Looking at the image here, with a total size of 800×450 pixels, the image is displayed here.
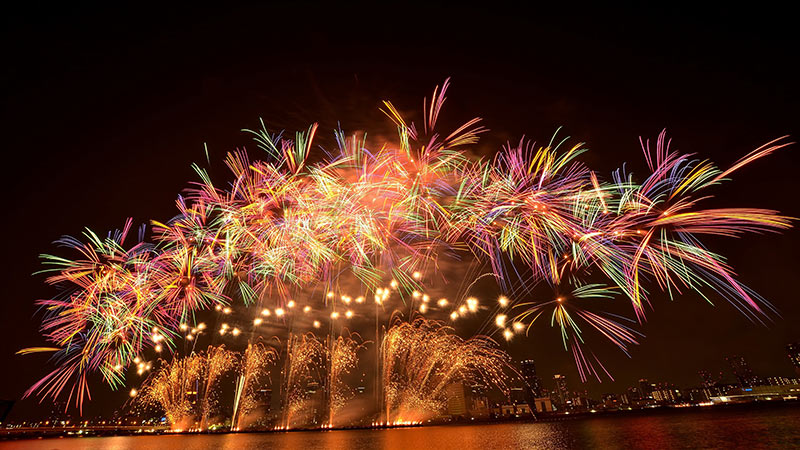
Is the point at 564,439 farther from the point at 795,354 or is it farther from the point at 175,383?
the point at 795,354

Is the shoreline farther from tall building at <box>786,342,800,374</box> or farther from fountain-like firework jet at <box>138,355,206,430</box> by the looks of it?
tall building at <box>786,342,800,374</box>

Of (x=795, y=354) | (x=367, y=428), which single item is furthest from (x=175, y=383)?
(x=795, y=354)

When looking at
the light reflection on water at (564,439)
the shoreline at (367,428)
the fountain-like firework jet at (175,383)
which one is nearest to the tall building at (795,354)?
the shoreline at (367,428)

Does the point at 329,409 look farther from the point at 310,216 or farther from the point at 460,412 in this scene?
the point at 310,216

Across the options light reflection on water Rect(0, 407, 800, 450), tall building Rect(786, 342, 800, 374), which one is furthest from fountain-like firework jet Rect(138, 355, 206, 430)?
tall building Rect(786, 342, 800, 374)

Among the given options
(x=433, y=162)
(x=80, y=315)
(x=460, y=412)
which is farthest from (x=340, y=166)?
(x=460, y=412)

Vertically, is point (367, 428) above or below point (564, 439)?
below

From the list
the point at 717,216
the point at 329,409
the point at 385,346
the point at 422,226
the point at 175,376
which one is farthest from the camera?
the point at 329,409

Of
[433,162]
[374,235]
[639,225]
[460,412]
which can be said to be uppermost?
[433,162]
